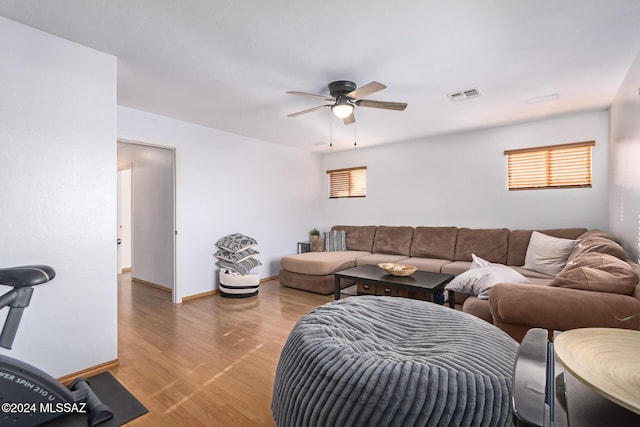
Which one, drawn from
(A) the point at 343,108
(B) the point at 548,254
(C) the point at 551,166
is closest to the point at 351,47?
(A) the point at 343,108

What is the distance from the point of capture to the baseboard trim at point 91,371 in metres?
2.13

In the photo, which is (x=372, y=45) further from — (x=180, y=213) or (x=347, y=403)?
(x=180, y=213)

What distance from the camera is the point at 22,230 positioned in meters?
1.96


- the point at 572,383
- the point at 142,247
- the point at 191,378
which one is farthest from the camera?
the point at 142,247

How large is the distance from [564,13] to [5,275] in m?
3.40

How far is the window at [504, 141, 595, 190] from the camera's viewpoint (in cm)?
394

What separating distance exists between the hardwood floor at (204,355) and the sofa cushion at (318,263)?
Result: 0.42 metres

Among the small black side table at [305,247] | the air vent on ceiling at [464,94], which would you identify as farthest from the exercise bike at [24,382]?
the small black side table at [305,247]

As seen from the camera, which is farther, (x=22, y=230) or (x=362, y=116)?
(x=362, y=116)

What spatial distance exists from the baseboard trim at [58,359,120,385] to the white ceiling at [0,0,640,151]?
7.78 feet

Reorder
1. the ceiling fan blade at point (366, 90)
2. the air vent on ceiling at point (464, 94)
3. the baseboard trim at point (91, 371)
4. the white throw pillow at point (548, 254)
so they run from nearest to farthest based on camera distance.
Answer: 1. the baseboard trim at point (91, 371)
2. the ceiling fan blade at point (366, 90)
3. the air vent on ceiling at point (464, 94)
4. the white throw pillow at point (548, 254)

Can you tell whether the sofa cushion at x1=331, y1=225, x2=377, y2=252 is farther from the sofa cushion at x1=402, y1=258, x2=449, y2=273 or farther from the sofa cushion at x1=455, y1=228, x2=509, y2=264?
the sofa cushion at x1=455, y1=228, x2=509, y2=264

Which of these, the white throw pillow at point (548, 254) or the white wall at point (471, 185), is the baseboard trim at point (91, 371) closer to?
the white throw pillow at point (548, 254)

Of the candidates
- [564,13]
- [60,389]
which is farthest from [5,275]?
[564,13]
